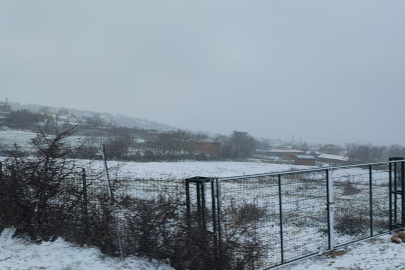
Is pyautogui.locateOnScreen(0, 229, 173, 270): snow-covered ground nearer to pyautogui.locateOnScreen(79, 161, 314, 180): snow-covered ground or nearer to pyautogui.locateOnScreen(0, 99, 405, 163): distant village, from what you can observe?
pyautogui.locateOnScreen(79, 161, 314, 180): snow-covered ground

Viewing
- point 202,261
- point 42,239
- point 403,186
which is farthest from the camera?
point 403,186

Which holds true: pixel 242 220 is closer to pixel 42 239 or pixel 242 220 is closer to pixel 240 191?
pixel 240 191

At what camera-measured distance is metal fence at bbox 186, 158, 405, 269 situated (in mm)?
5074

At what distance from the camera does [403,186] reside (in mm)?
7777

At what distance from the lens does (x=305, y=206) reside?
6.06 metres

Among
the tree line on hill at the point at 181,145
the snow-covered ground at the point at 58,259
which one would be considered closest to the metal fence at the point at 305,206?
the snow-covered ground at the point at 58,259

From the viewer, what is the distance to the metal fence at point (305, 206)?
5.07 metres

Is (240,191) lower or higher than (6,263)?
higher

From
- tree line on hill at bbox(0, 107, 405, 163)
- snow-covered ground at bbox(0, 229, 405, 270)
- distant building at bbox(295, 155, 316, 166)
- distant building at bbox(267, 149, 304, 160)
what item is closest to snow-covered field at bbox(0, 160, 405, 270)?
snow-covered ground at bbox(0, 229, 405, 270)

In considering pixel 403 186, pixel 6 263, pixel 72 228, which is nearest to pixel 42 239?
pixel 72 228

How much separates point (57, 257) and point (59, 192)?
135cm

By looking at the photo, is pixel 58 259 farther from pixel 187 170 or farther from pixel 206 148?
pixel 206 148

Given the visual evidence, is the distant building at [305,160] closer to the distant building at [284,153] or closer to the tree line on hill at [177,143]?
the distant building at [284,153]

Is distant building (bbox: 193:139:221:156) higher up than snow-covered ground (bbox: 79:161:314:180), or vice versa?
distant building (bbox: 193:139:221:156)
